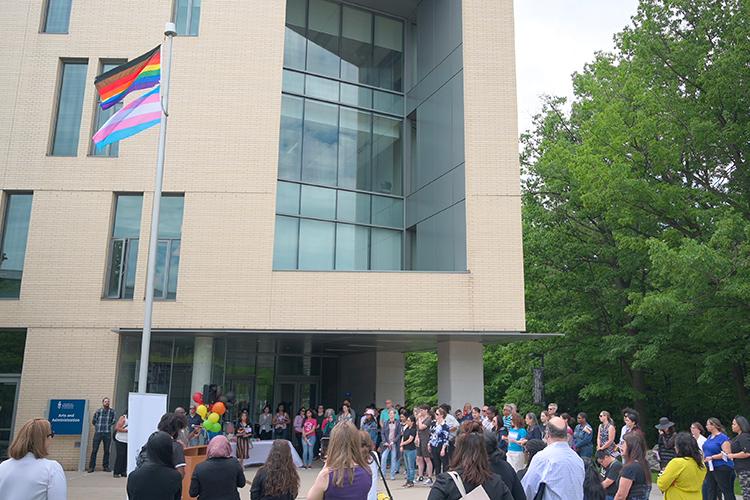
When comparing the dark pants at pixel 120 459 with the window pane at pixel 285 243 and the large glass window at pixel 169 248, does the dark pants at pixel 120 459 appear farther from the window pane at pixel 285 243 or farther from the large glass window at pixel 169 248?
the window pane at pixel 285 243

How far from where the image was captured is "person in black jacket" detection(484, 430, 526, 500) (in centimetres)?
547

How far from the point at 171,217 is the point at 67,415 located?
6258 millimetres

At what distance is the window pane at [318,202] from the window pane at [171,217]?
3899mm

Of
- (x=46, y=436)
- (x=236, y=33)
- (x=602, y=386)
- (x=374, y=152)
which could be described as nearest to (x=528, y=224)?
(x=602, y=386)

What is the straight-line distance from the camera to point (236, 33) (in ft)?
68.3

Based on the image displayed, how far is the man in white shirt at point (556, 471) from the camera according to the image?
5.51 meters

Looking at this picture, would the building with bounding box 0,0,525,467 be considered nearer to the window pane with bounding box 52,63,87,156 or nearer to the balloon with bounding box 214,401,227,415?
the window pane with bounding box 52,63,87,156

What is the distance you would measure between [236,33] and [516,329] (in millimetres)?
12547

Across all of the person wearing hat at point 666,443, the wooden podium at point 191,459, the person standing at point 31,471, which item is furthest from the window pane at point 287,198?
the person standing at point 31,471

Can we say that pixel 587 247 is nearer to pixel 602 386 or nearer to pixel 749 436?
pixel 602 386

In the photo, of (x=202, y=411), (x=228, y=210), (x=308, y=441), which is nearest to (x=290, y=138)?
(x=228, y=210)

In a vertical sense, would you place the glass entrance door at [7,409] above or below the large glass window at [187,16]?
below


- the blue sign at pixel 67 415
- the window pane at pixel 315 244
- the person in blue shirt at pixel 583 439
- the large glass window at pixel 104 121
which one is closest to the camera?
the person in blue shirt at pixel 583 439

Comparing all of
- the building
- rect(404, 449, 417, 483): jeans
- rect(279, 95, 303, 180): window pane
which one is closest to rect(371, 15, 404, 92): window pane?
the building
